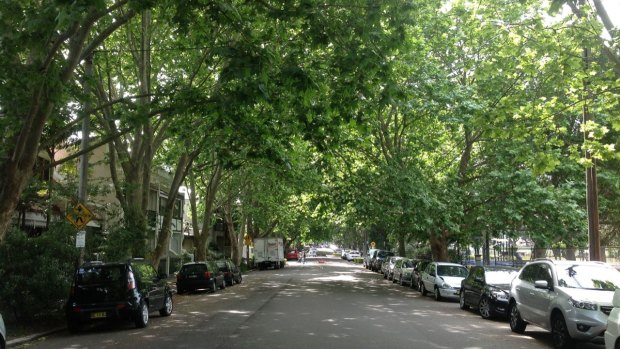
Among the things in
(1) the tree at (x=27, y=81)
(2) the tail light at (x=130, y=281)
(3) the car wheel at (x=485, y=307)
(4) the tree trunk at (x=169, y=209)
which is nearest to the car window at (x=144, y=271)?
(2) the tail light at (x=130, y=281)

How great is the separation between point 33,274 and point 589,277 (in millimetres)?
11792

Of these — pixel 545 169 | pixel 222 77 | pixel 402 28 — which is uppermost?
pixel 402 28

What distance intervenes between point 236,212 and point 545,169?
121 feet

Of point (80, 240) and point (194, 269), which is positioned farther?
point (194, 269)

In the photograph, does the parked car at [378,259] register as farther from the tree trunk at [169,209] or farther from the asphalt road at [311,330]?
the asphalt road at [311,330]

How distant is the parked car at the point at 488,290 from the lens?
14398 millimetres

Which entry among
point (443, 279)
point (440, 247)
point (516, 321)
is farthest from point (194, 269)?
point (516, 321)

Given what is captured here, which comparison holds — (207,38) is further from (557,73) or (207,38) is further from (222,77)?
(557,73)

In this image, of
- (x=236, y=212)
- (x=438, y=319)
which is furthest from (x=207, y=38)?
(x=236, y=212)

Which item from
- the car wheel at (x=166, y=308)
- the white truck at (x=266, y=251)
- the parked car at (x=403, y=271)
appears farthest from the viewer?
the white truck at (x=266, y=251)

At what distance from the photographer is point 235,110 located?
1159 cm

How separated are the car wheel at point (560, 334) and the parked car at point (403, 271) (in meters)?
17.6

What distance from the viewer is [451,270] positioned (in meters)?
21.5

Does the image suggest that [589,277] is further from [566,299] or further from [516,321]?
[516,321]
